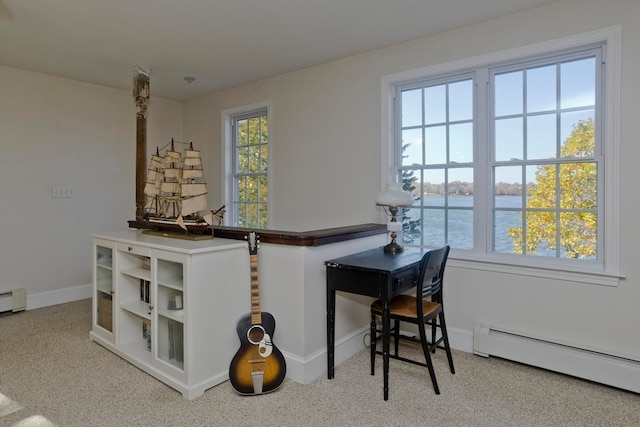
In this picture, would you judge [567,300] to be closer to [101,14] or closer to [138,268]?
[138,268]

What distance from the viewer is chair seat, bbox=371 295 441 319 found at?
2.31m

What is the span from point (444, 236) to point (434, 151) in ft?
2.30

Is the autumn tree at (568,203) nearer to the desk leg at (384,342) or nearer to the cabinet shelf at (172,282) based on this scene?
the desk leg at (384,342)

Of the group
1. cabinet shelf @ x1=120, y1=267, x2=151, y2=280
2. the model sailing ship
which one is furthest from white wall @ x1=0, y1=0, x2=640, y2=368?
cabinet shelf @ x1=120, y1=267, x2=151, y2=280

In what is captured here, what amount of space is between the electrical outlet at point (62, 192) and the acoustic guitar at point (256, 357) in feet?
9.96

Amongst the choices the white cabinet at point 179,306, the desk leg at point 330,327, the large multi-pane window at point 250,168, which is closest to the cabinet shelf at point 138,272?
the white cabinet at point 179,306

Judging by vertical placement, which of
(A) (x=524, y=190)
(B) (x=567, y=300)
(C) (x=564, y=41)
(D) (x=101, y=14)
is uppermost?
(D) (x=101, y=14)

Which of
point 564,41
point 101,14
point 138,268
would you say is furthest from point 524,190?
point 101,14

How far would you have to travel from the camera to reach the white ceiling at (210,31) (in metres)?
2.60

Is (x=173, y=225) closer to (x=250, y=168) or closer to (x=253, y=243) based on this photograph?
(x=253, y=243)

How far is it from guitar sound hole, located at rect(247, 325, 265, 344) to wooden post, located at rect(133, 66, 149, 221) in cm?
209

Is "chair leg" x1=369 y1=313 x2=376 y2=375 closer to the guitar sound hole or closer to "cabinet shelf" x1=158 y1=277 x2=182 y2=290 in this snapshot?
the guitar sound hole

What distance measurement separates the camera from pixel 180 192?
3.15 m

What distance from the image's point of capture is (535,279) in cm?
262
